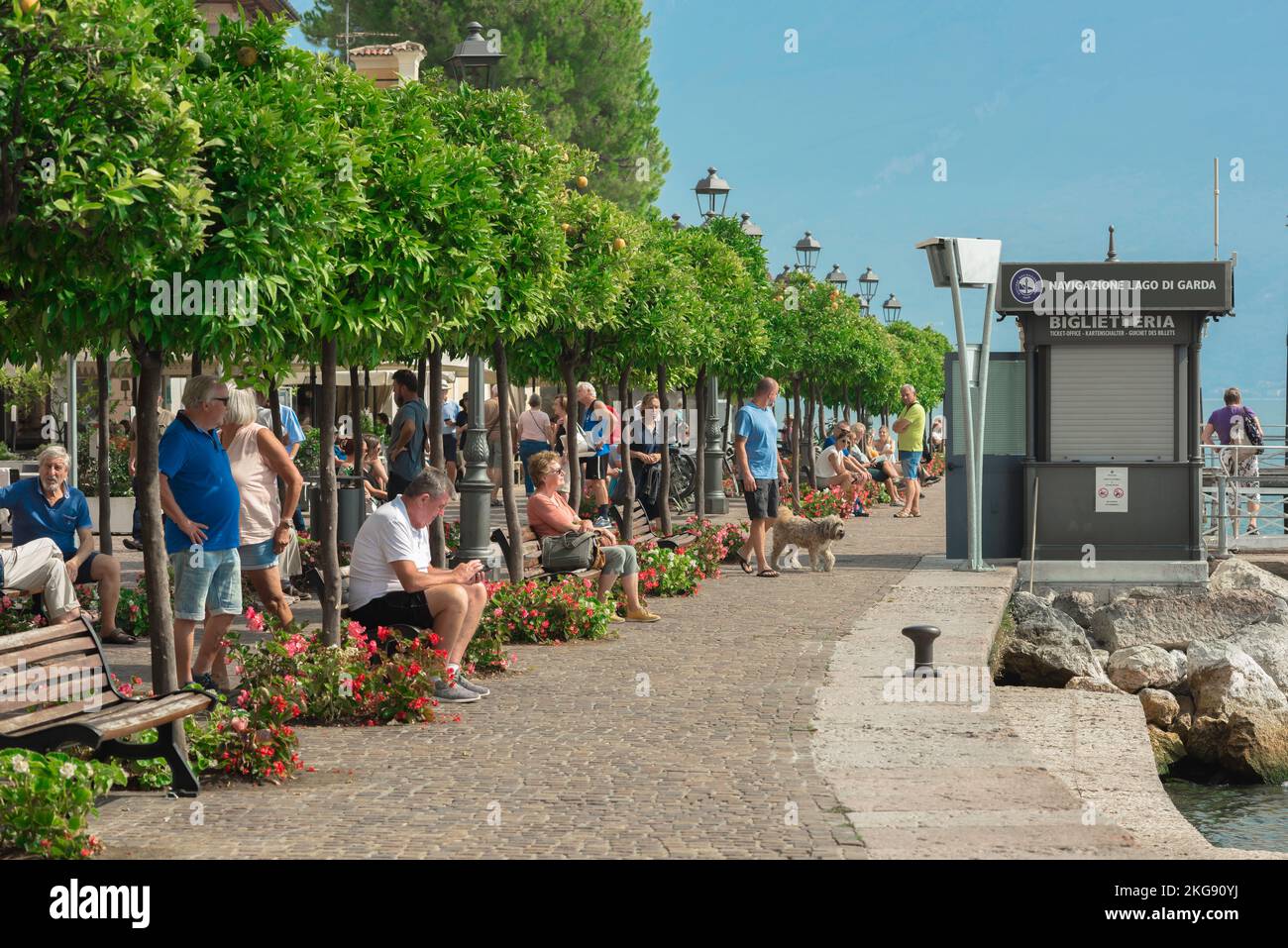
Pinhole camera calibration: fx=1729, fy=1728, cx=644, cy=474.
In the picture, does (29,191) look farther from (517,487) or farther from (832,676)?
(517,487)

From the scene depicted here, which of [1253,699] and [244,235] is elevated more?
[244,235]

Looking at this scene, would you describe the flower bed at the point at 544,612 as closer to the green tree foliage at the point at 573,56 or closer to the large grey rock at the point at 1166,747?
the large grey rock at the point at 1166,747

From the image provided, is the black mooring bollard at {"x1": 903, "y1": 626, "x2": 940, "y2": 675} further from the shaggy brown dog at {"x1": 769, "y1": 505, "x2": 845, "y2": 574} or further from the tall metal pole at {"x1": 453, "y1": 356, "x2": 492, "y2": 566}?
the shaggy brown dog at {"x1": 769, "y1": 505, "x2": 845, "y2": 574}

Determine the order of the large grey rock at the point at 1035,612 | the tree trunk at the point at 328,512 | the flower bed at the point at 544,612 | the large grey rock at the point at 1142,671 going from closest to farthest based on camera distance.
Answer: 1. the tree trunk at the point at 328,512
2. the flower bed at the point at 544,612
3. the large grey rock at the point at 1142,671
4. the large grey rock at the point at 1035,612

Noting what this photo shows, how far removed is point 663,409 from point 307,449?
5073 mm

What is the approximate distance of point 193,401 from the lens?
342 inches

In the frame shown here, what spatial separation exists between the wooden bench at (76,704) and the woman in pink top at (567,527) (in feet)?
19.1

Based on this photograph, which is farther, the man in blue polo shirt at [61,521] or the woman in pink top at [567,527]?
the woman in pink top at [567,527]

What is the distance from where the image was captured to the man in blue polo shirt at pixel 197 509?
8.70 m

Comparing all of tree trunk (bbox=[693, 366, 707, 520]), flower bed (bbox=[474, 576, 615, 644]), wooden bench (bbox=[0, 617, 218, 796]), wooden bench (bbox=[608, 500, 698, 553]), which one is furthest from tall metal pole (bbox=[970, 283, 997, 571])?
wooden bench (bbox=[0, 617, 218, 796])

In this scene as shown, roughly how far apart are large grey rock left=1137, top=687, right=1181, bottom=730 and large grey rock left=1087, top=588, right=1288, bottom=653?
2.76m

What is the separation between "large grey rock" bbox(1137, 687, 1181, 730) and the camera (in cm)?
1270

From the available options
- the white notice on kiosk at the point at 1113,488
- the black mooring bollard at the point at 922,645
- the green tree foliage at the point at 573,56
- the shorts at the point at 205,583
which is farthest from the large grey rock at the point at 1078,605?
the green tree foliage at the point at 573,56

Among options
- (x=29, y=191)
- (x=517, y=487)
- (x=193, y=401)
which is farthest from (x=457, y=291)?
(x=517, y=487)
